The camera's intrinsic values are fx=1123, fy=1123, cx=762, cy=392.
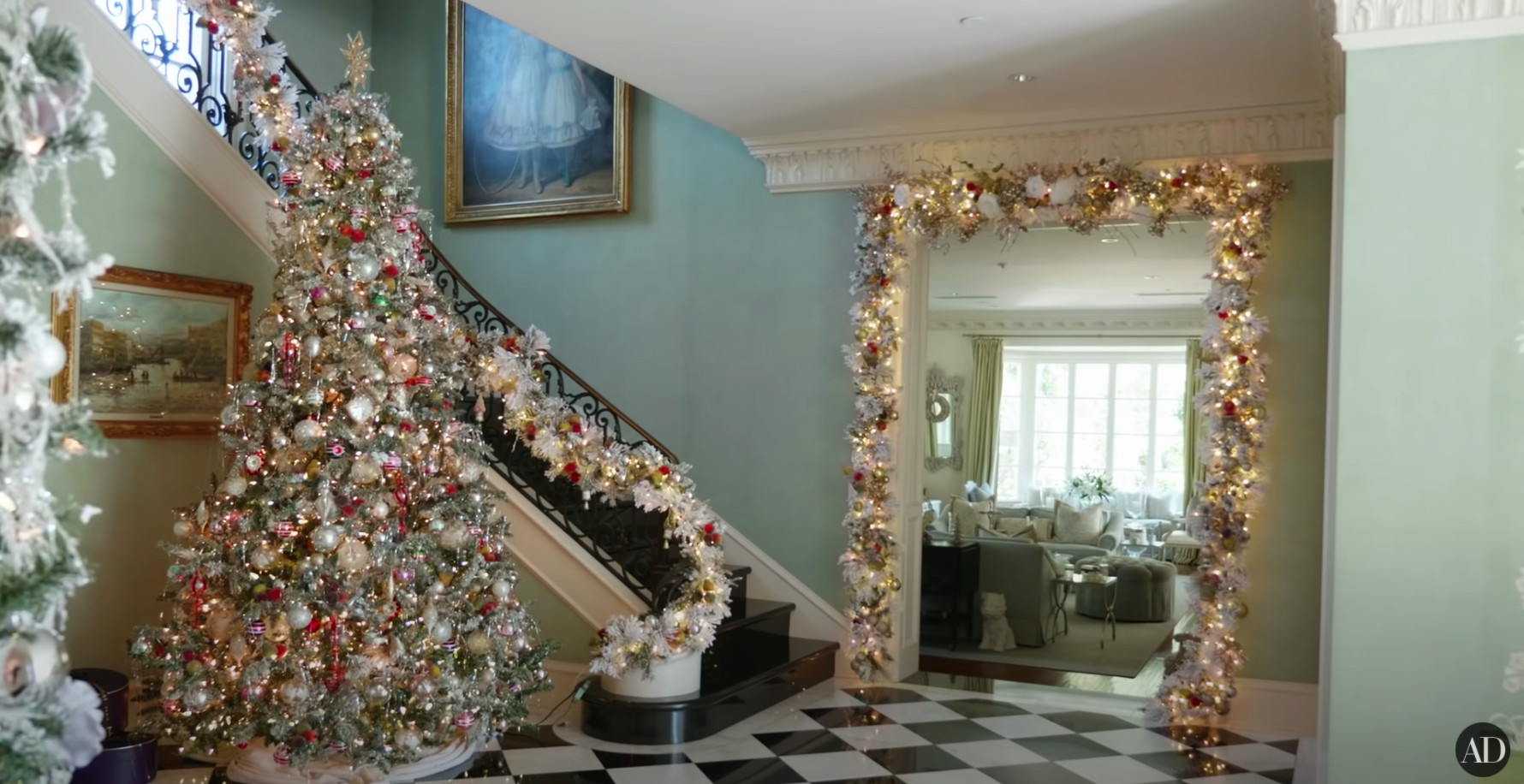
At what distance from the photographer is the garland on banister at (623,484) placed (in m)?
5.32

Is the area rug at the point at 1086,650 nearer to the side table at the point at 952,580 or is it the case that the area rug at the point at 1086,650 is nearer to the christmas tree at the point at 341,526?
the side table at the point at 952,580

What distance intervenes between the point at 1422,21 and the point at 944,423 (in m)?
12.8

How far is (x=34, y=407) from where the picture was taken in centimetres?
178

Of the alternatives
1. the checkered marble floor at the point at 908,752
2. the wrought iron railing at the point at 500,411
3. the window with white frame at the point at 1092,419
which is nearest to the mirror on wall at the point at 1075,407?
the window with white frame at the point at 1092,419

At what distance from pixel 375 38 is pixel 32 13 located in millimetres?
7441

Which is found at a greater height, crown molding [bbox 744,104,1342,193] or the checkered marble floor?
crown molding [bbox 744,104,1342,193]

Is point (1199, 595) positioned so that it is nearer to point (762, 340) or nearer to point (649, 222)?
point (762, 340)

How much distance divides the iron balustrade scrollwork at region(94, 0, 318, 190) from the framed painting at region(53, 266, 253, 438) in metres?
0.77

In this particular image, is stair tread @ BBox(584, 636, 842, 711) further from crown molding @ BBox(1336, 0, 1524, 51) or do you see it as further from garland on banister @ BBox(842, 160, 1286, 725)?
crown molding @ BBox(1336, 0, 1524, 51)

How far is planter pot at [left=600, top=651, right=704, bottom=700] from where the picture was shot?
543cm

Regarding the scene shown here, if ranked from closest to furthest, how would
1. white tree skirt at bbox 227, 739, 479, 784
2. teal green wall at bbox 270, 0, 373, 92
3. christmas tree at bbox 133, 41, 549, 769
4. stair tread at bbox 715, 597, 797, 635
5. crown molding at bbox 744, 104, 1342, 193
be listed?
christmas tree at bbox 133, 41, 549, 769 → white tree skirt at bbox 227, 739, 479, 784 → crown molding at bbox 744, 104, 1342, 193 → stair tread at bbox 715, 597, 797, 635 → teal green wall at bbox 270, 0, 373, 92

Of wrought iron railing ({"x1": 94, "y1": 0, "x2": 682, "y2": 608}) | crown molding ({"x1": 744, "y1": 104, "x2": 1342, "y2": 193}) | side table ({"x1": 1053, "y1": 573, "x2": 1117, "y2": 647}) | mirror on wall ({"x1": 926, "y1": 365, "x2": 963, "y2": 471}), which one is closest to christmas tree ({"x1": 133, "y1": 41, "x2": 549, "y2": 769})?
wrought iron railing ({"x1": 94, "y1": 0, "x2": 682, "y2": 608})

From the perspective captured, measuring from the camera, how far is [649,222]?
7625mm

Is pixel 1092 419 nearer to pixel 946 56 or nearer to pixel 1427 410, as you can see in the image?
pixel 946 56
